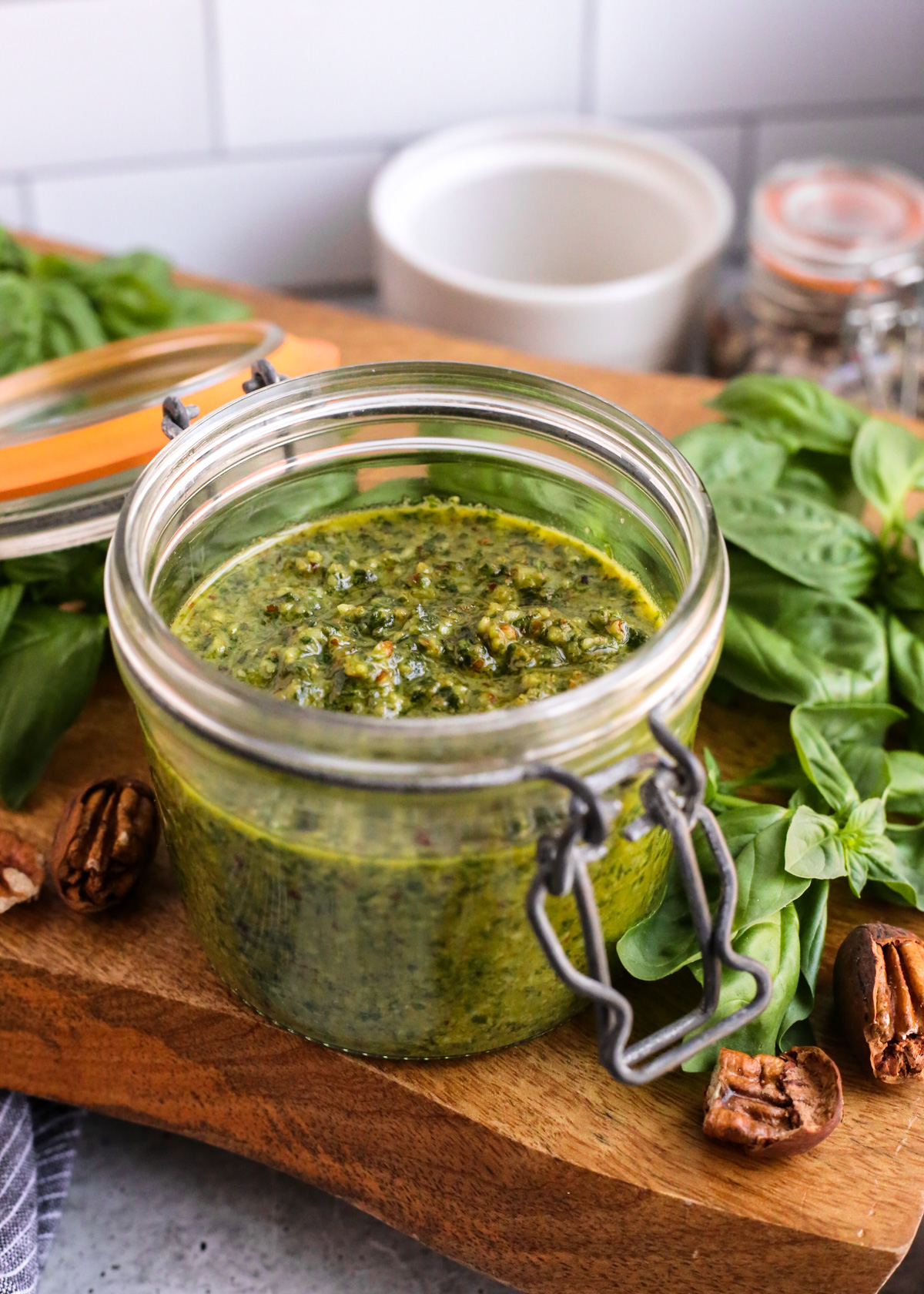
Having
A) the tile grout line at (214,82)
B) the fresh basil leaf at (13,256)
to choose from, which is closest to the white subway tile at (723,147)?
the tile grout line at (214,82)

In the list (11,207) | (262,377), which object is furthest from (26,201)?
(262,377)

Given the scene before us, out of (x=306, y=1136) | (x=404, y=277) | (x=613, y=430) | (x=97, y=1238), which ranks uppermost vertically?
(x=613, y=430)

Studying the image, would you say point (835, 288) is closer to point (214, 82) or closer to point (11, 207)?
point (214, 82)

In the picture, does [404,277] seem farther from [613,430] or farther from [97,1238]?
[97,1238]

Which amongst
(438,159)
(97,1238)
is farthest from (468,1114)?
(438,159)

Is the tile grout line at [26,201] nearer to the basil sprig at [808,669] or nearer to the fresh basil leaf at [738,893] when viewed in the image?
the basil sprig at [808,669]
